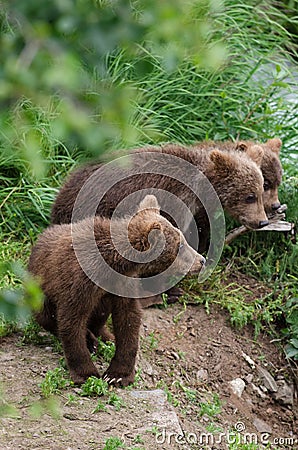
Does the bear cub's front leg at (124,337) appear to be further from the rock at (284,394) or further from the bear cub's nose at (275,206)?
the bear cub's nose at (275,206)

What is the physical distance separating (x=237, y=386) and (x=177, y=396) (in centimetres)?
88

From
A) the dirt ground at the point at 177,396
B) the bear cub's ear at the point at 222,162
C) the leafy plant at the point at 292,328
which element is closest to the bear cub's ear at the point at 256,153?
the bear cub's ear at the point at 222,162

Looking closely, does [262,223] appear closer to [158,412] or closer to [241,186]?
[241,186]

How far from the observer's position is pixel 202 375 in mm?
6141

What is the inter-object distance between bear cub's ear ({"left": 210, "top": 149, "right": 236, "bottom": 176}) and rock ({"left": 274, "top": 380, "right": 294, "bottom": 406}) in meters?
1.84

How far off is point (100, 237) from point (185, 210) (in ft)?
5.24

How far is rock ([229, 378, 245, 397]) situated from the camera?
6242mm

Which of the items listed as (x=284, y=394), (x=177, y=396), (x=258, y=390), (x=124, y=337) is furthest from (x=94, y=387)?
(x=284, y=394)

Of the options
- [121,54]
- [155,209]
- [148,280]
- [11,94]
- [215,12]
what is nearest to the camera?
[11,94]

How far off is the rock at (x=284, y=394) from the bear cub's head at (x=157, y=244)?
1716mm

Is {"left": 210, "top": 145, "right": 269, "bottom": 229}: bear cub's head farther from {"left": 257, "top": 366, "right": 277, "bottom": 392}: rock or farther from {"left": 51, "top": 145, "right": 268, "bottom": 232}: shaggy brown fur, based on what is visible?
{"left": 257, "top": 366, "right": 277, "bottom": 392}: rock

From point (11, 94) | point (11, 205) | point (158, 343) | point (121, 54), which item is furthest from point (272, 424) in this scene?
point (11, 94)

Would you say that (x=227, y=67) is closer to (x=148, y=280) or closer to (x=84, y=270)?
(x=148, y=280)

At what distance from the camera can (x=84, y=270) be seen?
15.9 ft
